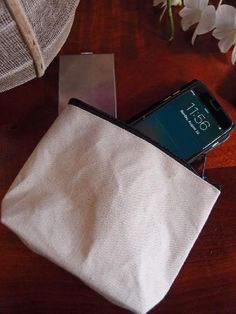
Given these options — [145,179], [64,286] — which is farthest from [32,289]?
[145,179]

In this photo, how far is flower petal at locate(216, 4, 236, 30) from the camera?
16.1 inches

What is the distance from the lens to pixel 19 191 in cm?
34

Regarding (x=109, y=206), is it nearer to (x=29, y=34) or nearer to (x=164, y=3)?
(x=29, y=34)

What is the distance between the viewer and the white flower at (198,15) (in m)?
0.42

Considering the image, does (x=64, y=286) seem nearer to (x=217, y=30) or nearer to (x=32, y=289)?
(x=32, y=289)

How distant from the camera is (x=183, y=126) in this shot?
0.41 m

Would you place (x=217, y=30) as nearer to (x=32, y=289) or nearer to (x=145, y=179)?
(x=145, y=179)

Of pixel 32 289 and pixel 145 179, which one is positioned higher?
pixel 145 179

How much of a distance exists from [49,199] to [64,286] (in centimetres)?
11

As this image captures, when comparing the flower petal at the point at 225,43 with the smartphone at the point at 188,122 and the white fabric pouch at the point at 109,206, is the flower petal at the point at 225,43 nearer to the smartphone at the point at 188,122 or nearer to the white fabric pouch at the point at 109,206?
the smartphone at the point at 188,122

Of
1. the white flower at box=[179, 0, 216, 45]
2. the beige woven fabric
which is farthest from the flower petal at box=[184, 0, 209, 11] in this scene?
the beige woven fabric

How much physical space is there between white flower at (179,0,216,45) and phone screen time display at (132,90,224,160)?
0.24 ft

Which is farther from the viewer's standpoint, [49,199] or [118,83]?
[118,83]

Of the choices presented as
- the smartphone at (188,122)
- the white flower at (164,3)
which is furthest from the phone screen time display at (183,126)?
the white flower at (164,3)
